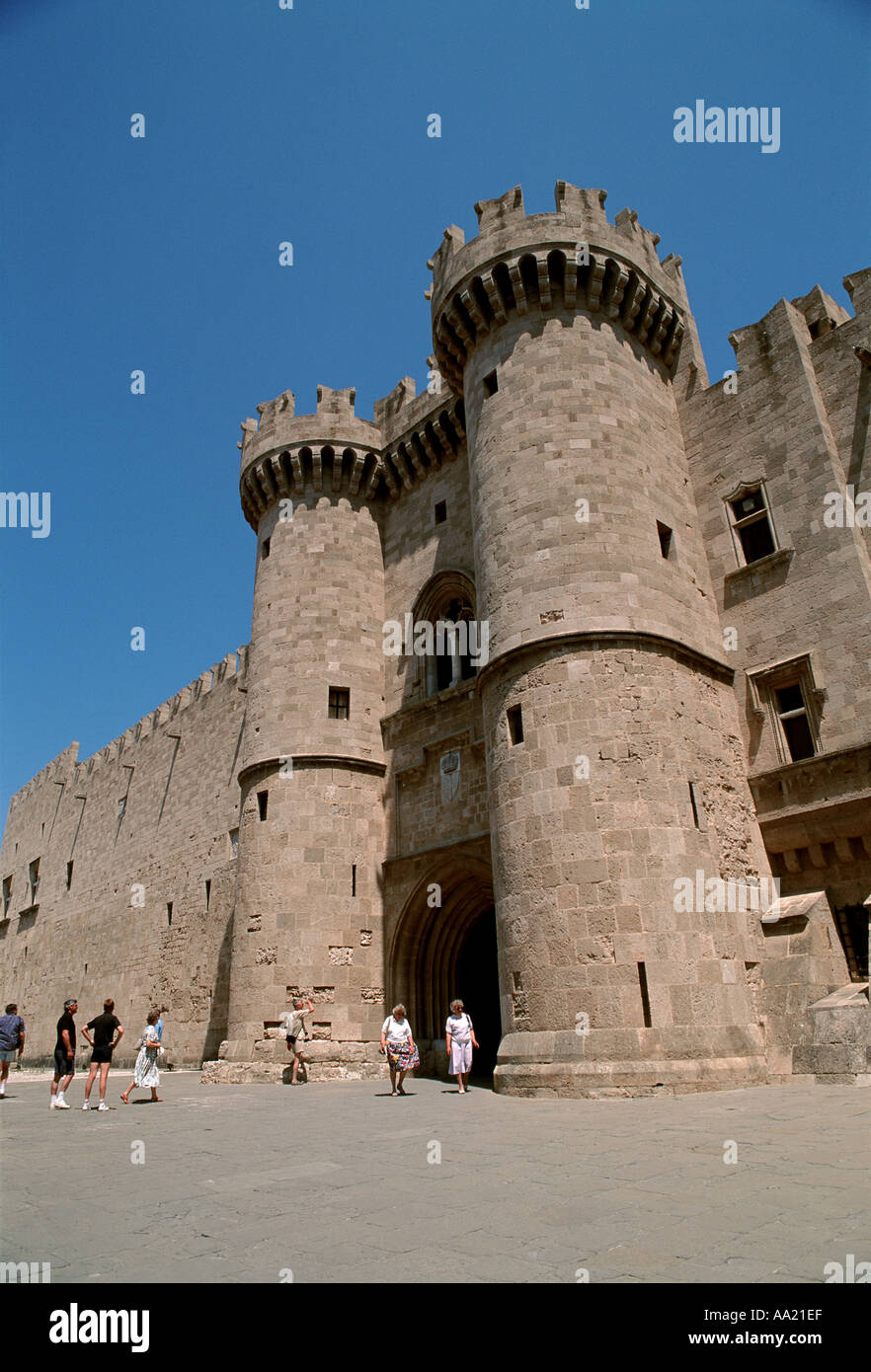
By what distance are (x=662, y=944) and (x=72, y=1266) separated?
7880 millimetres

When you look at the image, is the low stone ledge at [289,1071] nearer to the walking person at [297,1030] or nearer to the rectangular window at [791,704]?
the walking person at [297,1030]

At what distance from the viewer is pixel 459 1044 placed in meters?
11.5

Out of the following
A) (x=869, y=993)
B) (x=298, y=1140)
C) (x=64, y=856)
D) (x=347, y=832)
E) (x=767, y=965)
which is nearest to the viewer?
(x=298, y=1140)

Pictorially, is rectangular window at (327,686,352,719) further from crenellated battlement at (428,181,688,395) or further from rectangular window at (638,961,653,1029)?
rectangular window at (638,961,653,1029)

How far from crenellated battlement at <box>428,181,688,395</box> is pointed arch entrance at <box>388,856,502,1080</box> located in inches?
379

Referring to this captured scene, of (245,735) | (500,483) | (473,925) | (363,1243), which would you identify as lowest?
(363,1243)

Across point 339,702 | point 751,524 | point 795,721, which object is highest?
point 751,524

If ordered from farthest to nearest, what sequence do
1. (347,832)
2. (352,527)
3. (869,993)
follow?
1. (352,527)
2. (347,832)
3. (869,993)

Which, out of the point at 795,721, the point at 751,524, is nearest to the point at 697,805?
the point at 795,721

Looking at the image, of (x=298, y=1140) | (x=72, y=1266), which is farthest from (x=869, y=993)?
(x=72, y=1266)

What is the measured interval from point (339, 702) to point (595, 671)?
757 cm

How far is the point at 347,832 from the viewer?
54.0ft

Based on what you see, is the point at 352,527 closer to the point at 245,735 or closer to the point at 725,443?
the point at 245,735

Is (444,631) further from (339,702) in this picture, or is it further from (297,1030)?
(297,1030)
